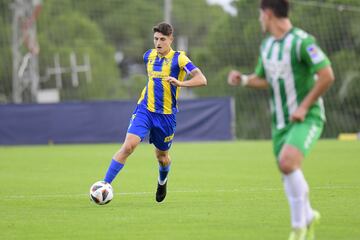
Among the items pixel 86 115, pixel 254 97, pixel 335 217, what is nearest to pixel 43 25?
pixel 254 97

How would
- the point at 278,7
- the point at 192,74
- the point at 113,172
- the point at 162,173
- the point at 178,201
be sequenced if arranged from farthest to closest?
the point at 162,173 < the point at 178,201 < the point at 192,74 < the point at 113,172 < the point at 278,7

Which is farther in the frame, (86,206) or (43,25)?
(43,25)

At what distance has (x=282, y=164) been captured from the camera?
24.2 feet

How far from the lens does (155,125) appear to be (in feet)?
37.6

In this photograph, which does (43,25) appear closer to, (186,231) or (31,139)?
(31,139)

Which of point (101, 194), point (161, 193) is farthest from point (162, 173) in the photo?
point (101, 194)

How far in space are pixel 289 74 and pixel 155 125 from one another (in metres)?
4.04

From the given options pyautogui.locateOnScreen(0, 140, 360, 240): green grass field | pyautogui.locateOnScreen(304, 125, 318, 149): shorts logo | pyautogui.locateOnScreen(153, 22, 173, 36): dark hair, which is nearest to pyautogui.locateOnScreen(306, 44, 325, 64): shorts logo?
pyautogui.locateOnScreen(304, 125, 318, 149): shorts logo

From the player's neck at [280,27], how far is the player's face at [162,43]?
393 centimetres

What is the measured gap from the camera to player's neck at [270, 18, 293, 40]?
7.71 m

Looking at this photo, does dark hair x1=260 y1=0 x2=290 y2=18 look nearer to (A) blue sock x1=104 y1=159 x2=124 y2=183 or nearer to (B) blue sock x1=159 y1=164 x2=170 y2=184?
(A) blue sock x1=104 y1=159 x2=124 y2=183

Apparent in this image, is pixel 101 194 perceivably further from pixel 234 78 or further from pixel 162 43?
pixel 234 78

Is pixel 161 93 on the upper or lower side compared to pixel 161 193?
upper

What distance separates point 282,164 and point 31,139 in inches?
981
